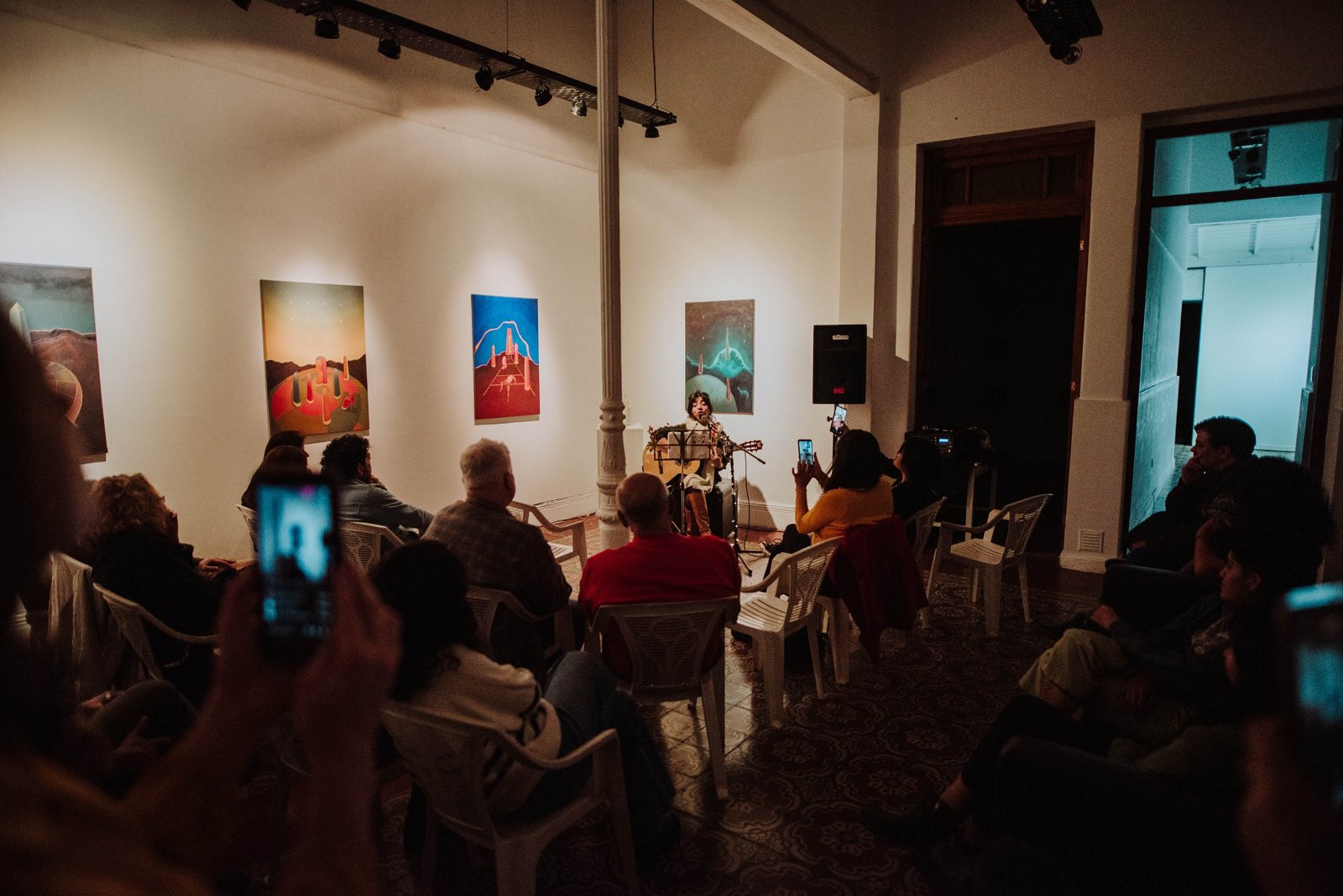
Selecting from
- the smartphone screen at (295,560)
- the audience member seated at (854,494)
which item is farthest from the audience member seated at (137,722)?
the audience member seated at (854,494)

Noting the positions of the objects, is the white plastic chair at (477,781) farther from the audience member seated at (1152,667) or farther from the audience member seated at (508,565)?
the audience member seated at (1152,667)

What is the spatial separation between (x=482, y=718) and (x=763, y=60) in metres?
7.02

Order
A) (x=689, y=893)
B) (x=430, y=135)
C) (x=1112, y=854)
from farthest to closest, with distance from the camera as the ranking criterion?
(x=430, y=135)
(x=689, y=893)
(x=1112, y=854)

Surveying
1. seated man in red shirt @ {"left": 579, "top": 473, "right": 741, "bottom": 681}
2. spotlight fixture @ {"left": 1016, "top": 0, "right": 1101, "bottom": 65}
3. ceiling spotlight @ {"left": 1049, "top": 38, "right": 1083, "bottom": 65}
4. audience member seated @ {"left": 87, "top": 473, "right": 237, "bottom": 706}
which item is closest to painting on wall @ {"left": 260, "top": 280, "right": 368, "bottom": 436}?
Answer: audience member seated @ {"left": 87, "top": 473, "right": 237, "bottom": 706}

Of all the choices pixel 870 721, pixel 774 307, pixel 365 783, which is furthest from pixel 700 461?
pixel 365 783

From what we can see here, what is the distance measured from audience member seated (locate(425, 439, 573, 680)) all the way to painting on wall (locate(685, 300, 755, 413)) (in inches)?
197

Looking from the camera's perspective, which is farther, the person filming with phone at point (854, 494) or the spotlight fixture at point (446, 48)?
the spotlight fixture at point (446, 48)

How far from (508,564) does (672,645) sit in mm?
708

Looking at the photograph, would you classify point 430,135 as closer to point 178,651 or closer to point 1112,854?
point 178,651

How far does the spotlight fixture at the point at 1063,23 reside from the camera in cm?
490

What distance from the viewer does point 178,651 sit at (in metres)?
2.89

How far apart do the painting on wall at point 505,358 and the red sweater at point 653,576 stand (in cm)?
461

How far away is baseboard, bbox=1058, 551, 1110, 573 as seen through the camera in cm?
605

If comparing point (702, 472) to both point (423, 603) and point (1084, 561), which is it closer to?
point (1084, 561)
